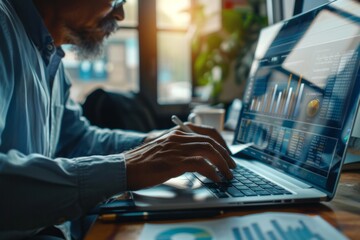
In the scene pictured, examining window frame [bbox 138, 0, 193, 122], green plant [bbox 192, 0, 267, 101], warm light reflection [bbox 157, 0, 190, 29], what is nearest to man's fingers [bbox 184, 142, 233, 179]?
green plant [bbox 192, 0, 267, 101]

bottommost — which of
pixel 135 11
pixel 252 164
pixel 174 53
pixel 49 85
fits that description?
pixel 252 164

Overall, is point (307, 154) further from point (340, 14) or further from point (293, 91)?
point (340, 14)

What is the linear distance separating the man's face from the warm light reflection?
118cm

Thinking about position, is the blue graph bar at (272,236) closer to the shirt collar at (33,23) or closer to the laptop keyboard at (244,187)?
the laptop keyboard at (244,187)

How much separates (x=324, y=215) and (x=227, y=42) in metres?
1.66

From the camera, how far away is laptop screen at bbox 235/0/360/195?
540 millimetres

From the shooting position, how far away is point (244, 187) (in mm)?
556

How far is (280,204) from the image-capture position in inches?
19.5

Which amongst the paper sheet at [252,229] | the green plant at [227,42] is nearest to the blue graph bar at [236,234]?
the paper sheet at [252,229]

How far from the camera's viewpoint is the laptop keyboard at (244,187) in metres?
0.52

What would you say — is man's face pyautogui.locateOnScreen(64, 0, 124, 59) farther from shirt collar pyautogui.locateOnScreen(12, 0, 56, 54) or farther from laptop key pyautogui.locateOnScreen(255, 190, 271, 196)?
laptop key pyautogui.locateOnScreen(255, 190, 271, 196)

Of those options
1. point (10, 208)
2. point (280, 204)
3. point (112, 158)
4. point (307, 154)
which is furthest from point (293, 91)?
point (10, 208)

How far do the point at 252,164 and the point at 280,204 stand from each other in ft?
0.86

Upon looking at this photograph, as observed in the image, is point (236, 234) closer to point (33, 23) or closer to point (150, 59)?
point (33, 23)
